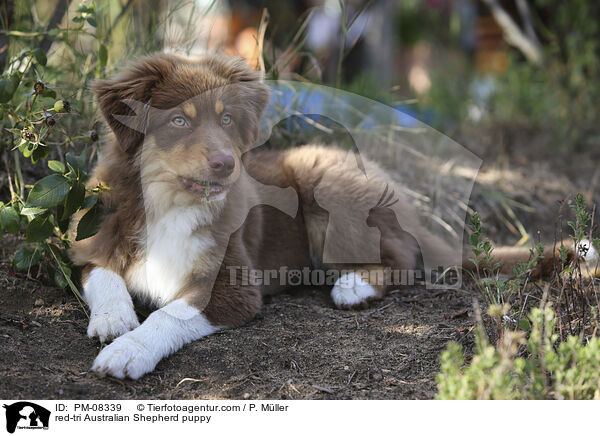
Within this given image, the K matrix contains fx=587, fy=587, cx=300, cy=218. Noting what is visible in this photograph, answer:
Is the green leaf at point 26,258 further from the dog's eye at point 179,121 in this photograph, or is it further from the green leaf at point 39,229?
the dog's eye at point 179,121

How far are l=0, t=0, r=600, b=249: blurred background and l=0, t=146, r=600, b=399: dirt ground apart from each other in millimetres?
777

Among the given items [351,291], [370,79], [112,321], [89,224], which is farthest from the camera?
[370,79]

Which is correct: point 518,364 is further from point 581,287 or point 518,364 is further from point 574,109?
point 574,109

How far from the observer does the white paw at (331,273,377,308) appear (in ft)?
10.4

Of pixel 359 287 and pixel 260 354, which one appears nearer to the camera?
pixel 260 354

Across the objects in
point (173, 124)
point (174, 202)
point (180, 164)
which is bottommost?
point (174, 202)

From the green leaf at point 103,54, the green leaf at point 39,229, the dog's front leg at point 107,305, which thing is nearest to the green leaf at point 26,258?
the green leaf at point 39,229

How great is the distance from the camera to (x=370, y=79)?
663 cm

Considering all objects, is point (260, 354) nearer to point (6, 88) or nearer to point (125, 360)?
point (125, 360)

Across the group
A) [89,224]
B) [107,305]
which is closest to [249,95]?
[89,224]

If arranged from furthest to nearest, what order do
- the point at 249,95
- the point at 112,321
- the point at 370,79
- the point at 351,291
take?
the point at 370,79, the point at 351,291, the point at 249,95, the point at 112,321

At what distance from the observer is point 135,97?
106 inches

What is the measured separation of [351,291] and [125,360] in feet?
4.48
